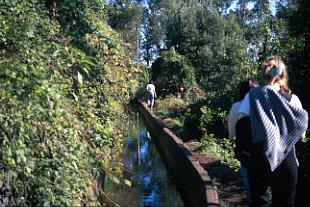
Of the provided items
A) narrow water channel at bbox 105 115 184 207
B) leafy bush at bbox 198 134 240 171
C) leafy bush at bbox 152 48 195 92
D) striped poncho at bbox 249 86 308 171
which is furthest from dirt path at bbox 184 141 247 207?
leafy bush at bbox 152 48 195 92

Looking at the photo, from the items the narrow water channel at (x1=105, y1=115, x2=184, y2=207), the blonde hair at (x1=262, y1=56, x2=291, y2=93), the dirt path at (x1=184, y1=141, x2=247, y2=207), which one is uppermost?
the blonde hair at (x1=262, y1=56, x2=291, y2=93)

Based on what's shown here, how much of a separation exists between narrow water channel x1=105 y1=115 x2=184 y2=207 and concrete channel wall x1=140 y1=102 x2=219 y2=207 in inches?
8.9

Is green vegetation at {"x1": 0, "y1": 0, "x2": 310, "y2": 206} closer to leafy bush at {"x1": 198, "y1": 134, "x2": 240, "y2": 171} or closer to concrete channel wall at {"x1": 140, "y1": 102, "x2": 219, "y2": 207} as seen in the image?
leafy bush at {"x1": 198, "y1": 134, "x2": 240, "y2": 171}

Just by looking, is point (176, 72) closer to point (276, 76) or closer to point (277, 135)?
point (276, 76)

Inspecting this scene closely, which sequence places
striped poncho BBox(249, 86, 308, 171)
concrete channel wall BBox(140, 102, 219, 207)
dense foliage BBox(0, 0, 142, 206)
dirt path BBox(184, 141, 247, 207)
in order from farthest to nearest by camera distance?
1. dirt path BBox(184, 141, 247, 207)
2. concrete channel wall BBox(140, 102, 219, 207)
3. striped poncho BBox(249, 86, 308, 171)
4. dense foliage BBox(0, 0, 142, 206)

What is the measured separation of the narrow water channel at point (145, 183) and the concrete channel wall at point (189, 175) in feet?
0.74

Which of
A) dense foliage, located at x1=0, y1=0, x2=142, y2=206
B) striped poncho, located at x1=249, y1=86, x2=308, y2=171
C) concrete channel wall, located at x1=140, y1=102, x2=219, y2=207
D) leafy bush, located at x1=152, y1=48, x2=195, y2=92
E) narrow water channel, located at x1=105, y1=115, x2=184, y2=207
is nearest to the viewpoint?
dense foliage, located at x1=0, y1=0, x2=142, y2=206

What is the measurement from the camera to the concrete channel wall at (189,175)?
22.7 ft

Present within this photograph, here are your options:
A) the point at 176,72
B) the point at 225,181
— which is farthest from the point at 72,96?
the point at 176,72

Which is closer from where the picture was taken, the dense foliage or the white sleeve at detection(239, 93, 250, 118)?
the dense foliage

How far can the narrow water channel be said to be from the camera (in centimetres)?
962

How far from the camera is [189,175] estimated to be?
922 cm

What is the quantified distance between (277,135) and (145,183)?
708cm

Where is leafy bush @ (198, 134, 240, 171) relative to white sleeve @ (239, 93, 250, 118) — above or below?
below
